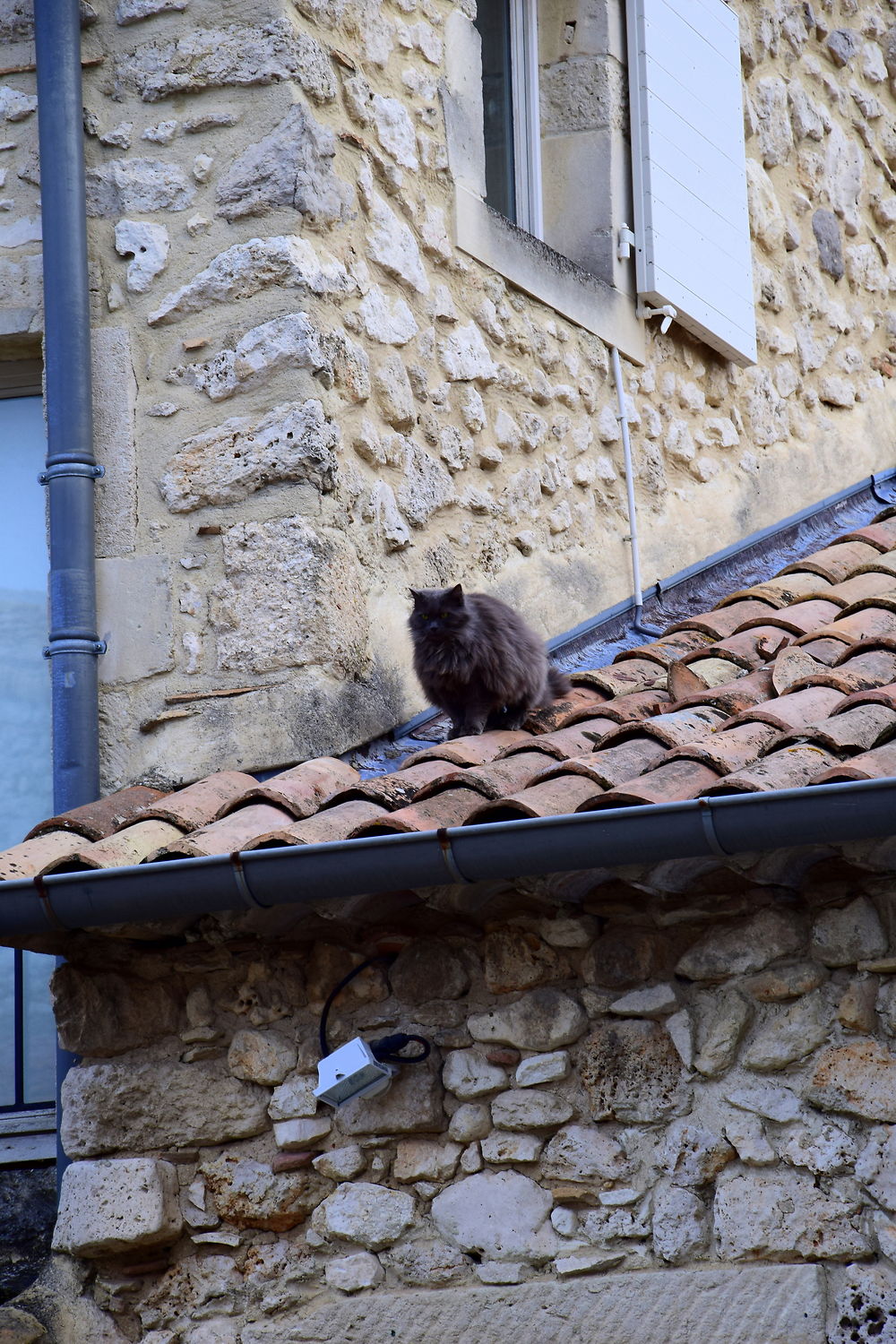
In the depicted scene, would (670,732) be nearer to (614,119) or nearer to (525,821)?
(525,821)

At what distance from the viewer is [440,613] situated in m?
4.65

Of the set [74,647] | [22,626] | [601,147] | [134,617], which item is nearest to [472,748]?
[134,617]

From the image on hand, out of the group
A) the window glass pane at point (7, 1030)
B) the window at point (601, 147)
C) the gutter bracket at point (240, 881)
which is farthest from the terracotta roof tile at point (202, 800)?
the window at point (601, 147)

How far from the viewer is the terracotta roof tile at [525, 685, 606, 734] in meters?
4.62

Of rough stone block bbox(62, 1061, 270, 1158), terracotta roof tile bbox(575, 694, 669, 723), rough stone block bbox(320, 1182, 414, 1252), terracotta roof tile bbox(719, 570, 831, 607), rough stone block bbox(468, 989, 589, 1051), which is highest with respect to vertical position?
terracotta roof tile bbox(719, 570, 831, 607)

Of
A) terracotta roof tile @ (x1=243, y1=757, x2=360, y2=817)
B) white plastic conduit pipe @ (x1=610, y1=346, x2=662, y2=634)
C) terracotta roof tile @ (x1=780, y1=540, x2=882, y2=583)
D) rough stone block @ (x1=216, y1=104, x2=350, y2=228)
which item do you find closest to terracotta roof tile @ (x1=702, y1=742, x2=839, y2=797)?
terracotta roof tile @ (x1=243, y1=757, x2=360, y2=817)

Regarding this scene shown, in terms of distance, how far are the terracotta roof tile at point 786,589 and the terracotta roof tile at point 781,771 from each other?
193 cm

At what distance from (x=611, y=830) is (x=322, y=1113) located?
1212mm

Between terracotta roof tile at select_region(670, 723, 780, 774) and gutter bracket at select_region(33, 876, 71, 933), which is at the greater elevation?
terracotta roof tile at select_region(670, 723, 780, 774)

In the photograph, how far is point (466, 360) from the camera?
5.47 meters

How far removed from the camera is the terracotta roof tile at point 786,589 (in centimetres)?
547

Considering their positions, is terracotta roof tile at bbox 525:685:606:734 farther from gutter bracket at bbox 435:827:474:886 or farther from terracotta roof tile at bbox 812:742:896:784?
terracotta roof tile at bbox 812:742:896:784

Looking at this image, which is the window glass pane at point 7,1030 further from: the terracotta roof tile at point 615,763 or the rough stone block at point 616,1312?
the terracotta roof tile at point 615,763

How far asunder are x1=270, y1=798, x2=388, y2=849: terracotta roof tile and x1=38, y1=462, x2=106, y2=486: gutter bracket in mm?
1488
